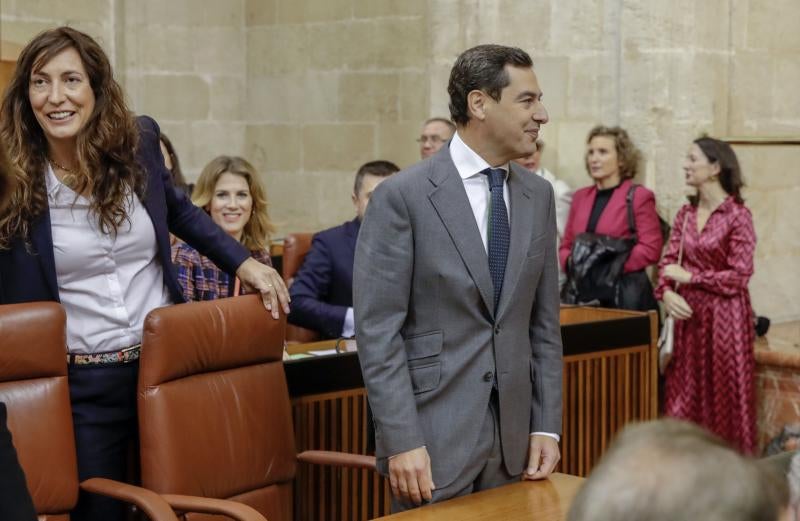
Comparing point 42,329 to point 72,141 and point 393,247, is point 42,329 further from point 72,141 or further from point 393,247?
point 393,247

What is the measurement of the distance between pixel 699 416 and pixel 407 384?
358cm

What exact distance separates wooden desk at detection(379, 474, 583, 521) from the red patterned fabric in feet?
11.0

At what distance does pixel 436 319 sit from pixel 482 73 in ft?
1.86

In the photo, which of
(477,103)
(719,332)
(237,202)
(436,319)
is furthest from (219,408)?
(719,332)

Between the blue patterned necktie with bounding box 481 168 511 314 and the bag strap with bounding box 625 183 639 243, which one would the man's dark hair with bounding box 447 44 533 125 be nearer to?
the blue patterned necktie with bounding box 481 168 511 314

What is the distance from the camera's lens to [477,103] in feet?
9.77

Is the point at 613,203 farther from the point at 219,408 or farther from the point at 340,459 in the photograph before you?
the point at 219,408

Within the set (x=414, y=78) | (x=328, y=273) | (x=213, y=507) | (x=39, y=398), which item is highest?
(x=414, y=78)

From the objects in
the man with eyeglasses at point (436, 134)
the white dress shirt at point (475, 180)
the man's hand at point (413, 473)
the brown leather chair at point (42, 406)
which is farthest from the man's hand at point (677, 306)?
the brown leather chair at point (42, 406)

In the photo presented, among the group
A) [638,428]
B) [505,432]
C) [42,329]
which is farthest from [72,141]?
[638,428]

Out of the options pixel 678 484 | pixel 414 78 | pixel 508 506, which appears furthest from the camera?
pixel 414 78

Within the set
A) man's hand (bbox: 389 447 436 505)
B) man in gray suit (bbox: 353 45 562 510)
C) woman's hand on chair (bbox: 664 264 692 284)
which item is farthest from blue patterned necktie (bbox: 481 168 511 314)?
woman's hand on chair (bbox: 664 264 692 284)

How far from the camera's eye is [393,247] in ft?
9.44

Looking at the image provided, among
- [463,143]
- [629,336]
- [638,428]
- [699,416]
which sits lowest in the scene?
[699,416]
